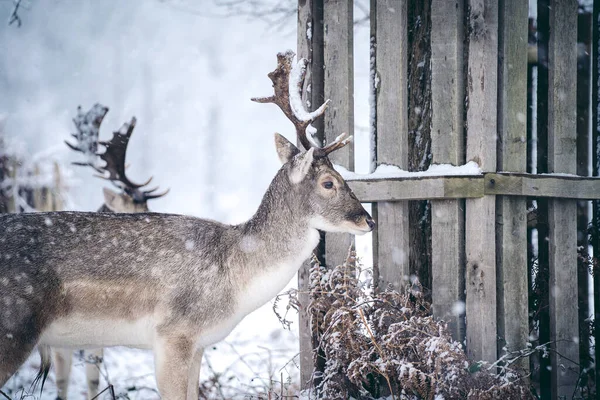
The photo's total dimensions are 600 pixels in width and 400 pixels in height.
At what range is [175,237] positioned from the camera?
180 inches

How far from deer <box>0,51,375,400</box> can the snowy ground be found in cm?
1250

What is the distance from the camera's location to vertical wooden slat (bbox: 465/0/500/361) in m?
4.66

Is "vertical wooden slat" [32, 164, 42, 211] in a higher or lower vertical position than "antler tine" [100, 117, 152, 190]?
lower

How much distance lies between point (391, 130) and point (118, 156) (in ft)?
15.4

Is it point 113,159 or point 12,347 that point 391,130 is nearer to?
point 12,347

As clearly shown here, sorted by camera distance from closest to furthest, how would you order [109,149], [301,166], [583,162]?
1. [301,166]
2. [583,162]
3. [109,149]

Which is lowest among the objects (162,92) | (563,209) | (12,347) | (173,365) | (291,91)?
(173,365)

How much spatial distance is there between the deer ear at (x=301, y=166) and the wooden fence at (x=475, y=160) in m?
0.57

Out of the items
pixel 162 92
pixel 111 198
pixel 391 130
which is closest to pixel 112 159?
pixel 111 198

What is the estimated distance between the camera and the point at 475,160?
4.76 meters

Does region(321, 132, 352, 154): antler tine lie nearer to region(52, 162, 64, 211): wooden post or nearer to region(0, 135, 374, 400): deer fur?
region(0, 135, 374, 400): deer fur

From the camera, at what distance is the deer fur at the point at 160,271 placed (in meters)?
4.21

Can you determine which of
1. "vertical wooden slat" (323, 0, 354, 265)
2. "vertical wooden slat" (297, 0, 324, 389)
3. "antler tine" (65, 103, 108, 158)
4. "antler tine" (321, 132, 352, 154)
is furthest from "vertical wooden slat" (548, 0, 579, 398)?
"antler tine" (65, 103, 108, 158)

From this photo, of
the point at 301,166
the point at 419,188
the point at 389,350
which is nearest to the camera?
the point at 389,350
